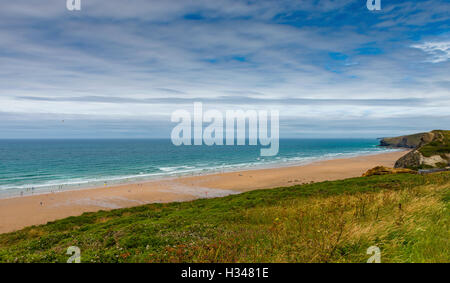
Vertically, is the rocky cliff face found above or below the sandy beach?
above

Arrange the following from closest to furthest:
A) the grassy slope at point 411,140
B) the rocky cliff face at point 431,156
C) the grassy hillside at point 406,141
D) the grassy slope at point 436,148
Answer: the rocky cliff face at point 431,156, the grassy slope at point 436,148, the grassy slope at point 411,140, the grassy hillside at point 406,141

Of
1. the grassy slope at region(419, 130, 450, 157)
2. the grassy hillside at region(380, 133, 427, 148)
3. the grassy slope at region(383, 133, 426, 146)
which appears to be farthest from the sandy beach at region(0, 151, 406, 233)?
the grassy hillside at region(380, 133, 427, 148)

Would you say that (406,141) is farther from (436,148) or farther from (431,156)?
(431,156)

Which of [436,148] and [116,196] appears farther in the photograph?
[436,148]

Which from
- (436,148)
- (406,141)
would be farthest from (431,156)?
(406,141)

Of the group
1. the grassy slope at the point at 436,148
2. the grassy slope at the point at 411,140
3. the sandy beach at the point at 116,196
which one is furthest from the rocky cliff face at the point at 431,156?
the grassy slope at the point at 411,140

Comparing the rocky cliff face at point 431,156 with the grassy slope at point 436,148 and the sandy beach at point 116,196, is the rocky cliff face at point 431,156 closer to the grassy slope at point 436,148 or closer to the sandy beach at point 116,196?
the grassy slope at point 436,148

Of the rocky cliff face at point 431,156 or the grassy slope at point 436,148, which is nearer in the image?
the rocky cliff face at point 431,156

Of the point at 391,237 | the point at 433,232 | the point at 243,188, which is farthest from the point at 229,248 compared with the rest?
the point at 243,188

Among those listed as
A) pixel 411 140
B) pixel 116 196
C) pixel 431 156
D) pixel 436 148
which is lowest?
pixel 116 196

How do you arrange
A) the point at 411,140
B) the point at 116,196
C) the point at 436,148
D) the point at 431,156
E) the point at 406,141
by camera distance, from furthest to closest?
1. the point at 406,141
2. the point at 411,140
3. the point at 436,148
4. the point at 431,156
5. the point at 116,196

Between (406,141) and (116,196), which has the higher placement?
(406,141)

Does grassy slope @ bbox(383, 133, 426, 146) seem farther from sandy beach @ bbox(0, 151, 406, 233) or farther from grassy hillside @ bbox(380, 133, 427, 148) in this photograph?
sandy beach @ bbox(0, 151, 406, 233)

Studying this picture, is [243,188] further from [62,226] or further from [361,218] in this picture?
→ [361,218]
